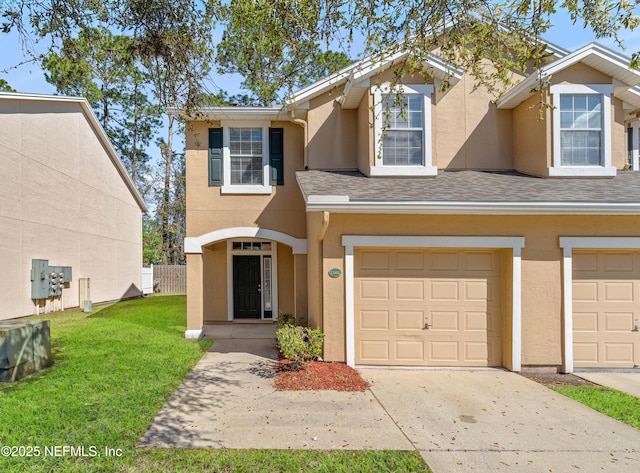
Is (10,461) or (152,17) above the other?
(152,17)

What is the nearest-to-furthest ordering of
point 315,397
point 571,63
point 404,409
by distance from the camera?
point 404,409
point 315,397
point 571,63

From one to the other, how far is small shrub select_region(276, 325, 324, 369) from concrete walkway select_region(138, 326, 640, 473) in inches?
20.8

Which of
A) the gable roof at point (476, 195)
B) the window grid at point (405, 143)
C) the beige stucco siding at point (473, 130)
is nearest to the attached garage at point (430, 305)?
the gable roof at point (476, 195)

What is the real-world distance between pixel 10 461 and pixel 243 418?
2.50m

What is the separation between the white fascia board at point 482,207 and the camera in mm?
7055

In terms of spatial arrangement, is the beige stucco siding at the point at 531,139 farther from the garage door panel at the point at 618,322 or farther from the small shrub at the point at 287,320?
the small shrub at the point at 287,320

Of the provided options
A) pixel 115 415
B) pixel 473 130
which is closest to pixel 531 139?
pixel 473 130

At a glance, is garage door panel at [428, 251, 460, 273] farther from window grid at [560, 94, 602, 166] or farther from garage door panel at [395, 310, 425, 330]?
window grid at [560, 94, 602, 166]

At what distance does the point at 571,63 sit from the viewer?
8.33 m

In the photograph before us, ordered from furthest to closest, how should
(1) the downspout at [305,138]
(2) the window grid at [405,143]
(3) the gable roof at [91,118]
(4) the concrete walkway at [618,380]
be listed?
(3) the gable roof at [91,118] → (1) the downspout at [305,138] → (2) the window grid at [405,143] → (4) the concrete walkway at [618,380]

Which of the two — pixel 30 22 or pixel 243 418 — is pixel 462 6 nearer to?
pixel 30 22

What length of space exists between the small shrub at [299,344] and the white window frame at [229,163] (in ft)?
13.7

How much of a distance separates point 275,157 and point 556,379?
7871 mm

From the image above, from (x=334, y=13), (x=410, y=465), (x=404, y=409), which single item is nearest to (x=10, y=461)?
(x=410, y=465)
